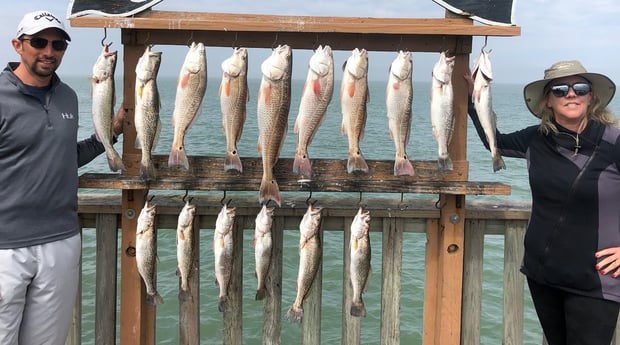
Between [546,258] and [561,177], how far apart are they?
45cm

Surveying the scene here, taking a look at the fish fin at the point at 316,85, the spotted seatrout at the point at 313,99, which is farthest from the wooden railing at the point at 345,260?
the fish fin at the point at 316,85

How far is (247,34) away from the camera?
3.12 metres

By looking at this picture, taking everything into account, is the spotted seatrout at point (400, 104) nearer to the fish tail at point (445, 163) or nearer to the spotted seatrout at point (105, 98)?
the fish tail at point (445, 163)

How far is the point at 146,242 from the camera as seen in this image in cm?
309

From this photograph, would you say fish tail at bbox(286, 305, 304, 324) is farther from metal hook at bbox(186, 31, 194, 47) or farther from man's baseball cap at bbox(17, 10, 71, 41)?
man's baseball cap at bbox(17, 10, 71, 41)

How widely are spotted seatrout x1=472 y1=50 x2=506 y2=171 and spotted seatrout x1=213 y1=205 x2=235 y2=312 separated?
60.7 inches

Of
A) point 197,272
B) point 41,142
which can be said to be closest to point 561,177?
point 197,272

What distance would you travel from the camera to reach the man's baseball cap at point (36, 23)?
111 inches

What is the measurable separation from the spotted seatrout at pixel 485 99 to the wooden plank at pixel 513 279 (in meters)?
0.46

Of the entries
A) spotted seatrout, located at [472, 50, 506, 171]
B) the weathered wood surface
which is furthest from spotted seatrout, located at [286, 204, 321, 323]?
spotted seatrout, located at [472, 50, 506, 171]

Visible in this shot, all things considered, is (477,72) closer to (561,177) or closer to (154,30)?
(561,177)

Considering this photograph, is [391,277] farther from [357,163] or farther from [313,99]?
[313,99]

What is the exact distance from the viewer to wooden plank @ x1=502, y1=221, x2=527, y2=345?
330cm

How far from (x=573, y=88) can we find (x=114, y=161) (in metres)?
2.59
